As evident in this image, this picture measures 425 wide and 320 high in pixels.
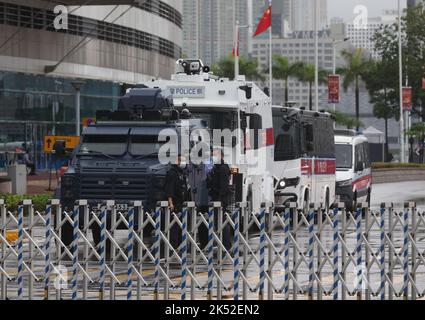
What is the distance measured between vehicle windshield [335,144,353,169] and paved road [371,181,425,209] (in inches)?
90.9

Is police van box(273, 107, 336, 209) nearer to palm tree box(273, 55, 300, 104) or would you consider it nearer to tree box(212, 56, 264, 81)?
palm tree box(273, 55, 300, 104)

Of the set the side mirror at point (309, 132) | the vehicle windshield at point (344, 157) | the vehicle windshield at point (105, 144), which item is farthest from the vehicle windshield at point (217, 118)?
the vehicle windshield at point (344, 157)

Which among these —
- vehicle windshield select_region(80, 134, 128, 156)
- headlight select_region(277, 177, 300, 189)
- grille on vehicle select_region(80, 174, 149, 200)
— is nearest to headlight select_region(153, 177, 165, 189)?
grille on vehicle select_region(80, 174, 149, 200)

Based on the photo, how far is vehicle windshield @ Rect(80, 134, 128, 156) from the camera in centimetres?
2350

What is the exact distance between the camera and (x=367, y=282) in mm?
16422

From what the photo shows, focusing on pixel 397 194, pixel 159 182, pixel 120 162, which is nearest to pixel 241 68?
pixel 397 194

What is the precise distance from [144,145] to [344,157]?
56.4ft

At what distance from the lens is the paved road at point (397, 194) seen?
151 feet

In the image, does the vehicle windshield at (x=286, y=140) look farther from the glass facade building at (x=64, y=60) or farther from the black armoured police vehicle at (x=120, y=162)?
the glass facade building at (x=64, y=60)

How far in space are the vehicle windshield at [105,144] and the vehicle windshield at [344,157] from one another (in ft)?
55.9

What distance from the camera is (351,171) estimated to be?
130 ft

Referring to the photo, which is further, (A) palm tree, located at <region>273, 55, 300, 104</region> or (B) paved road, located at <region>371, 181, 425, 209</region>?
(A) palm tree, located at <region>273, 55, 300, 104</region>
